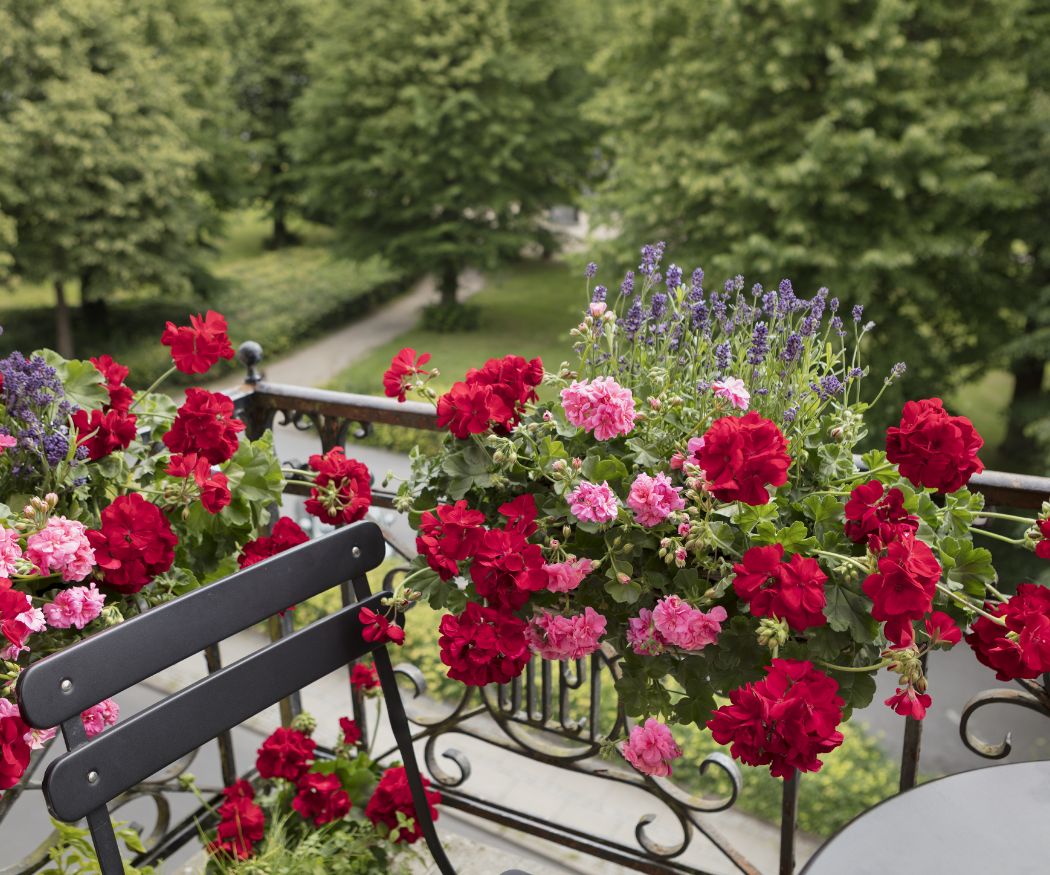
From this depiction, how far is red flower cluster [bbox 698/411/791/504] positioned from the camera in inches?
52.7

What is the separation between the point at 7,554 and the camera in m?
1.51

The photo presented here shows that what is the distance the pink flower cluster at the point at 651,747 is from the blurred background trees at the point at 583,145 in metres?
8.64

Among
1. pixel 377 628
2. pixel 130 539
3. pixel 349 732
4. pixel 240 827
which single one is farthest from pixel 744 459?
pixel 240 827

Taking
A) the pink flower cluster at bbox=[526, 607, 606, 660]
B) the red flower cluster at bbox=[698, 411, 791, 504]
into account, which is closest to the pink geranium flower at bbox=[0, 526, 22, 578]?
the pink flower cluster at bbox=[526, 607, 606, 660]

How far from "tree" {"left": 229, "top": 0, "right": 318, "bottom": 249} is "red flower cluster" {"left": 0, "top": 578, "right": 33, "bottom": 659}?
21.5 m

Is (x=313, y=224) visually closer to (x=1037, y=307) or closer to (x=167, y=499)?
(x=1037, y=307)

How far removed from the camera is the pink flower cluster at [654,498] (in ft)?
4.84

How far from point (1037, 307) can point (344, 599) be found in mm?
9934

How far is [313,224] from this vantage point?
26.0 metres

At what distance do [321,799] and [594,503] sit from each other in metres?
1.20

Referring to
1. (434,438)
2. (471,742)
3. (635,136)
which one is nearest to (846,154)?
(635,136)

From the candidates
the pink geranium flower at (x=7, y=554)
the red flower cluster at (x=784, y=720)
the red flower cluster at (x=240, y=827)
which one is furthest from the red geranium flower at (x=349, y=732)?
the red flower cluster at (x=784, y=720)

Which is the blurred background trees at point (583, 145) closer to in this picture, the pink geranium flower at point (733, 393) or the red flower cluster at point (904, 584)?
the pink geranium flower at point (733, 393)

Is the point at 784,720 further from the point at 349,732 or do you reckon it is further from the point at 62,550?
the point at 349,732
